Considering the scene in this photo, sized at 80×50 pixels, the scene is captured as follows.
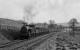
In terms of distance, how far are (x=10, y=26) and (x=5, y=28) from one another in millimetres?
2817

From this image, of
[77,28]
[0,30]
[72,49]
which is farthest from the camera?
[77,28]

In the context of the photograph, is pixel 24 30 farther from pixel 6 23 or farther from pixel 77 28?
pixel 77 28

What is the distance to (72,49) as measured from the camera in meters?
14.8

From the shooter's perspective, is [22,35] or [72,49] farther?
[22,35]

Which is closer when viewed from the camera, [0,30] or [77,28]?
[0,30]

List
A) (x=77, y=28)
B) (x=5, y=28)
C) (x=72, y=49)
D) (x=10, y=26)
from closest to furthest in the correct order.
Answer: (x=72, y=49) < (x=5, y=28) < (x=10, y=26) < (x=77, y=28)

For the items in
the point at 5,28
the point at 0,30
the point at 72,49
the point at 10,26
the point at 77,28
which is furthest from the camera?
the point at 77,28

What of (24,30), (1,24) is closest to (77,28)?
(24,30)

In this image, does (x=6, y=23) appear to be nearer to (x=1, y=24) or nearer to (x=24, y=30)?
(x=1, y=24)

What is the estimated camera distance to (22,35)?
2950 cm

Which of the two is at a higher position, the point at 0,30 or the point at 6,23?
the point at 6,23

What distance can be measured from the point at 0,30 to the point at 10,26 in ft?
17.2

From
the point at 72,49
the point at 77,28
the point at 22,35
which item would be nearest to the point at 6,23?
the point at 22,35

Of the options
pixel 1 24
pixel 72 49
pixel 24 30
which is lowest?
pixel 72 49
